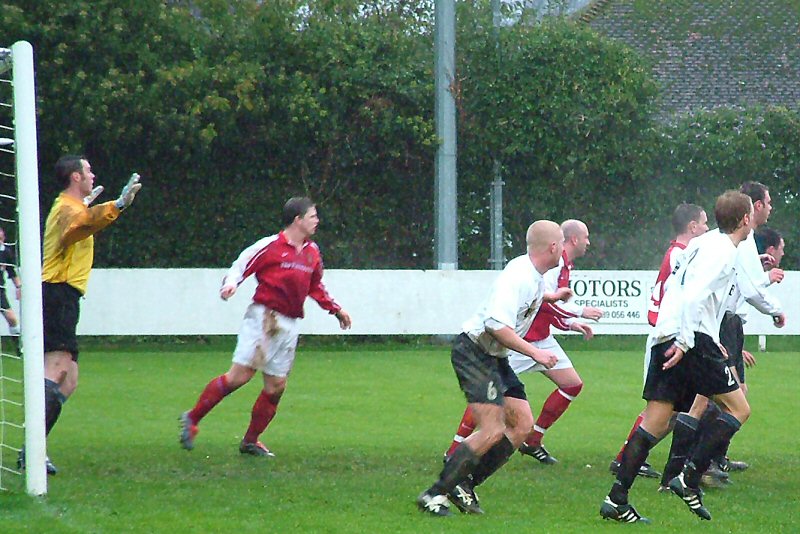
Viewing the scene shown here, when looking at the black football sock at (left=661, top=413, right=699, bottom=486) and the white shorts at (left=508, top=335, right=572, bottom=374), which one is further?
the white shorts at (left=508, top=335, right=572, bottom=374)

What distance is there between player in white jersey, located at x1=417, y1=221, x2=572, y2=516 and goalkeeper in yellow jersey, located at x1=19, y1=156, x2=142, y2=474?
2.49 metres

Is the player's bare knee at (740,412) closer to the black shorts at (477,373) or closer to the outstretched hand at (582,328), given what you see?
the black shorts at (477,373)

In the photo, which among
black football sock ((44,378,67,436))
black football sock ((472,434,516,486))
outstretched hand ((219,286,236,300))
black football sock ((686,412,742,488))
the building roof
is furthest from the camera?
the building roof

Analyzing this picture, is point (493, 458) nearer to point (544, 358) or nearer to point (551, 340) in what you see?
point (544, 358)

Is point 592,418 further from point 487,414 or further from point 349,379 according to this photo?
point 487,414

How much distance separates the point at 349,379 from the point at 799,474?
7151 millimetres

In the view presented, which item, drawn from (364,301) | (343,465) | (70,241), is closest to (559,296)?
(343,465)

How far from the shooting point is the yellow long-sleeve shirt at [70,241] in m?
7.80

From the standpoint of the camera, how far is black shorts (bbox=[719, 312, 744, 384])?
873 centimetres

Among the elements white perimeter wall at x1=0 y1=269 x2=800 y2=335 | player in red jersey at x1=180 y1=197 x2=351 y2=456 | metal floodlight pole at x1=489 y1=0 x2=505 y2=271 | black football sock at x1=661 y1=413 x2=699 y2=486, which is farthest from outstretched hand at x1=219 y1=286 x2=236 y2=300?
metal floodlight pole at x1=489 y1=0 x2=505 y2=271

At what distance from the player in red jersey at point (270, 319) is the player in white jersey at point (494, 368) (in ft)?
7.32

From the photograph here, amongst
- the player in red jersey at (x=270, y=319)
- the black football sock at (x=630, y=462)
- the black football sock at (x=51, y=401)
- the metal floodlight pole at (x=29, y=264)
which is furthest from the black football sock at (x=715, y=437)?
the black football sock at (x=51, y=401)

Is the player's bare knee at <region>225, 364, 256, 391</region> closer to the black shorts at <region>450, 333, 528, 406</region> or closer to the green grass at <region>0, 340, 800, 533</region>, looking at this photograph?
the green grass at <region>0, 340, 800, 533</region>

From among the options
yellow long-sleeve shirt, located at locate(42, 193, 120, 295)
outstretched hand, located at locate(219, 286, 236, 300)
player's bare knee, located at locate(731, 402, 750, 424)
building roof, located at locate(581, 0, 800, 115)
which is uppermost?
building roof, located at locate(581, 0, 800, 115)
